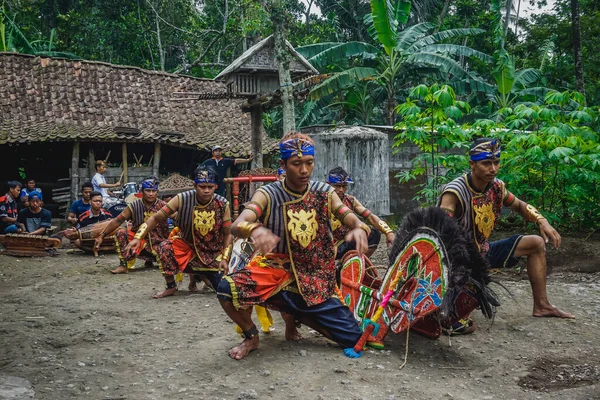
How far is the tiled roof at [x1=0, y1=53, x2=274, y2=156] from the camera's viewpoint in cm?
1717

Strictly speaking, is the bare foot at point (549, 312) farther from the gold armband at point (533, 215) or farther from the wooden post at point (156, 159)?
the wooden post at point (156, 159)

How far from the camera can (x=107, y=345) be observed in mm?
5223

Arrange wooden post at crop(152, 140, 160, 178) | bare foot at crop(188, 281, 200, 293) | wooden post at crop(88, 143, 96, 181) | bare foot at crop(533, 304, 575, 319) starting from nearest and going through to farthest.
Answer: bare foot at crop(533, 304, 575, 319), bare foot at crop(188, 281, 200, 293), wooden post at crop(88, 143, 96, 181), wooden post at crop(152, 140, 160, 178)

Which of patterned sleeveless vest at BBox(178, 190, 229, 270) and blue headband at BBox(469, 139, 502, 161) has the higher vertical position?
blue headband at BBox(469, 139, 502, 161)

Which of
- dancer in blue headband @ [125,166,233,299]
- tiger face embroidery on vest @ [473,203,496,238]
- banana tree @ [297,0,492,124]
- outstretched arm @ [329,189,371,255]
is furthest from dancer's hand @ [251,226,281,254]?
banana tree @ [297,0,492,124]

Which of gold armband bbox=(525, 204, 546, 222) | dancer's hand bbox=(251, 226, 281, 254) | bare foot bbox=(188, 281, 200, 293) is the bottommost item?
bare foot bbox=(188, 281, 200, 293)

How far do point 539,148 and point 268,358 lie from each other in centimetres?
517

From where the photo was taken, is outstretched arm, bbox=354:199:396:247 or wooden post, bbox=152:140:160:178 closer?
outstretched arm, bbox=354:199:396:247

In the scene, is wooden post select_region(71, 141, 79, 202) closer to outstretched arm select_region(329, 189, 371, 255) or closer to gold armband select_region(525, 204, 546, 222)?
outstretched arm select_region(329, 189, 371, 255)

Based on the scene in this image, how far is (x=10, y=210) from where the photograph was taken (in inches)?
500

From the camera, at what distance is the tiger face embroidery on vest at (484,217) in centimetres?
556

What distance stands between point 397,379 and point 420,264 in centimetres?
92

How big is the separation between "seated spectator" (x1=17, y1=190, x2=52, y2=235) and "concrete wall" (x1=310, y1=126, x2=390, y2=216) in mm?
5697

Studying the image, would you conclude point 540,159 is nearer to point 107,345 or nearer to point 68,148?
point 107,345
